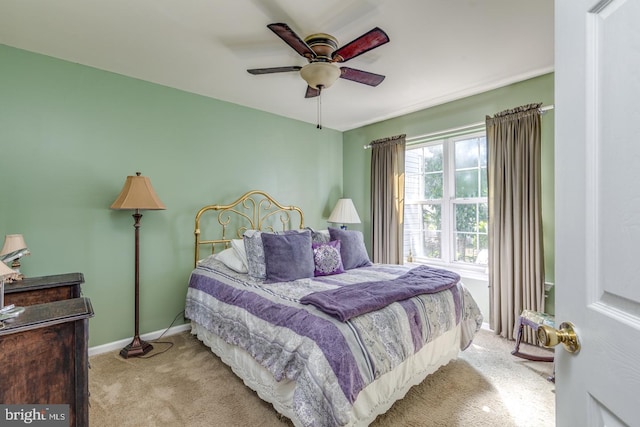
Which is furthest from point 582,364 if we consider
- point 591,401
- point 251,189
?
point 251,189

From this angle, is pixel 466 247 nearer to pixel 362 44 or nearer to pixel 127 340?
pixel 362 44

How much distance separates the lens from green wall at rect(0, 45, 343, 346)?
241cm

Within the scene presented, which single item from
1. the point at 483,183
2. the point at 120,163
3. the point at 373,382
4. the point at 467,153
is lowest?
the point at 373,382

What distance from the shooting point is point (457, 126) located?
11.3 feet

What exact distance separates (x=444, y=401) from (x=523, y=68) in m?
2.87

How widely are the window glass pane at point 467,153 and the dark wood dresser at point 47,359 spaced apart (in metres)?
3.67

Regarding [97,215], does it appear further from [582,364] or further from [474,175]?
[474,175]

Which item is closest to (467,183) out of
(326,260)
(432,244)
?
(432,244)

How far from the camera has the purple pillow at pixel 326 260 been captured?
2826 millimetres

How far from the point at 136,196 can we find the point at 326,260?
1.77 metres

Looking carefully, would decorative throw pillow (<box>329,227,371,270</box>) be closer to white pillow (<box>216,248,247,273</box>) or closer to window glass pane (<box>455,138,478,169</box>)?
white pillow (<box>216,248,247,273</box>)

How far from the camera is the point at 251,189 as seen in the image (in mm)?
3750

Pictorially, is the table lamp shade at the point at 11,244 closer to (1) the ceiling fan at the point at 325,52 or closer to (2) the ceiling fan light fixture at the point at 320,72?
(1) the ceiling fan at the point at 325,52

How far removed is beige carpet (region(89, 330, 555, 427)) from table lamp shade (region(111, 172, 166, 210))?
1.33 metres
